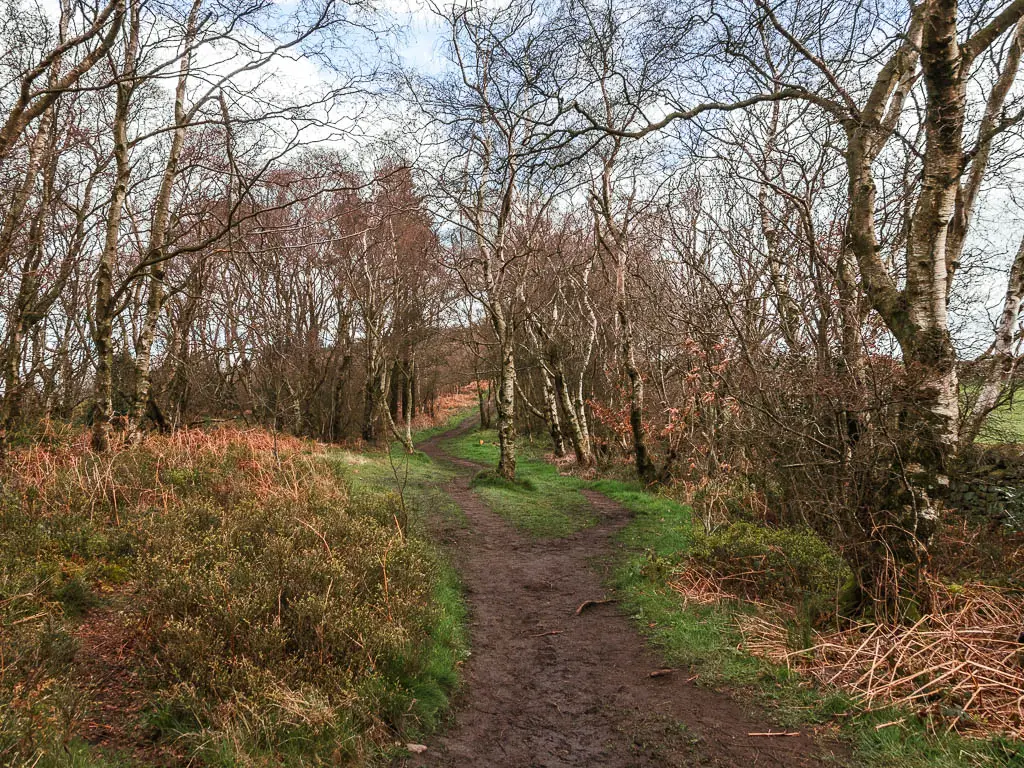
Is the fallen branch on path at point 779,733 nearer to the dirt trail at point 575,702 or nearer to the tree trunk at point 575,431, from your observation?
the dirt trail at point 575,702

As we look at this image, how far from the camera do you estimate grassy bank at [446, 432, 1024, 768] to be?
3.37m

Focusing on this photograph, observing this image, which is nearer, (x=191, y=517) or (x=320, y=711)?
(x=320, y=711)

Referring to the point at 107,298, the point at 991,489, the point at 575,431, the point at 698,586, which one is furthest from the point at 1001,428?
the point at 107,298

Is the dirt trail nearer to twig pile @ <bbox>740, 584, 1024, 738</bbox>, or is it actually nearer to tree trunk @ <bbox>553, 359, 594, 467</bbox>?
twig pile @ <bbox>740, 584, 1024, 738</bbox>

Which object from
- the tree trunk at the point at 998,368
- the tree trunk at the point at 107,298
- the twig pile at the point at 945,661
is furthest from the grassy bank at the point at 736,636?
the tree trunk at the point at 107,298

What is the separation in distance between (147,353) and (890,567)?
37.1ft

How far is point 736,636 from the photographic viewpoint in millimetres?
5270

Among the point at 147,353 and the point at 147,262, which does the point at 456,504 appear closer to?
the point at 147,353

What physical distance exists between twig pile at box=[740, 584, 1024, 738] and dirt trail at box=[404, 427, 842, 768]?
0.69 metres

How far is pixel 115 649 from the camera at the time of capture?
4242 mm

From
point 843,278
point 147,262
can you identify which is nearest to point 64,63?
point 147,262

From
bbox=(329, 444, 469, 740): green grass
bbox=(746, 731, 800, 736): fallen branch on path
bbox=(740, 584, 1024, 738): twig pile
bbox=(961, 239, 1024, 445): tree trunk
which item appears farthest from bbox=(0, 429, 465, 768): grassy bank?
bbox=(961, 239, 1024, 445): tree trunk

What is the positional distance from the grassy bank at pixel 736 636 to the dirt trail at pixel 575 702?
0.70 ft

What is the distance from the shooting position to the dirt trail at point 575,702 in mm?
3746
